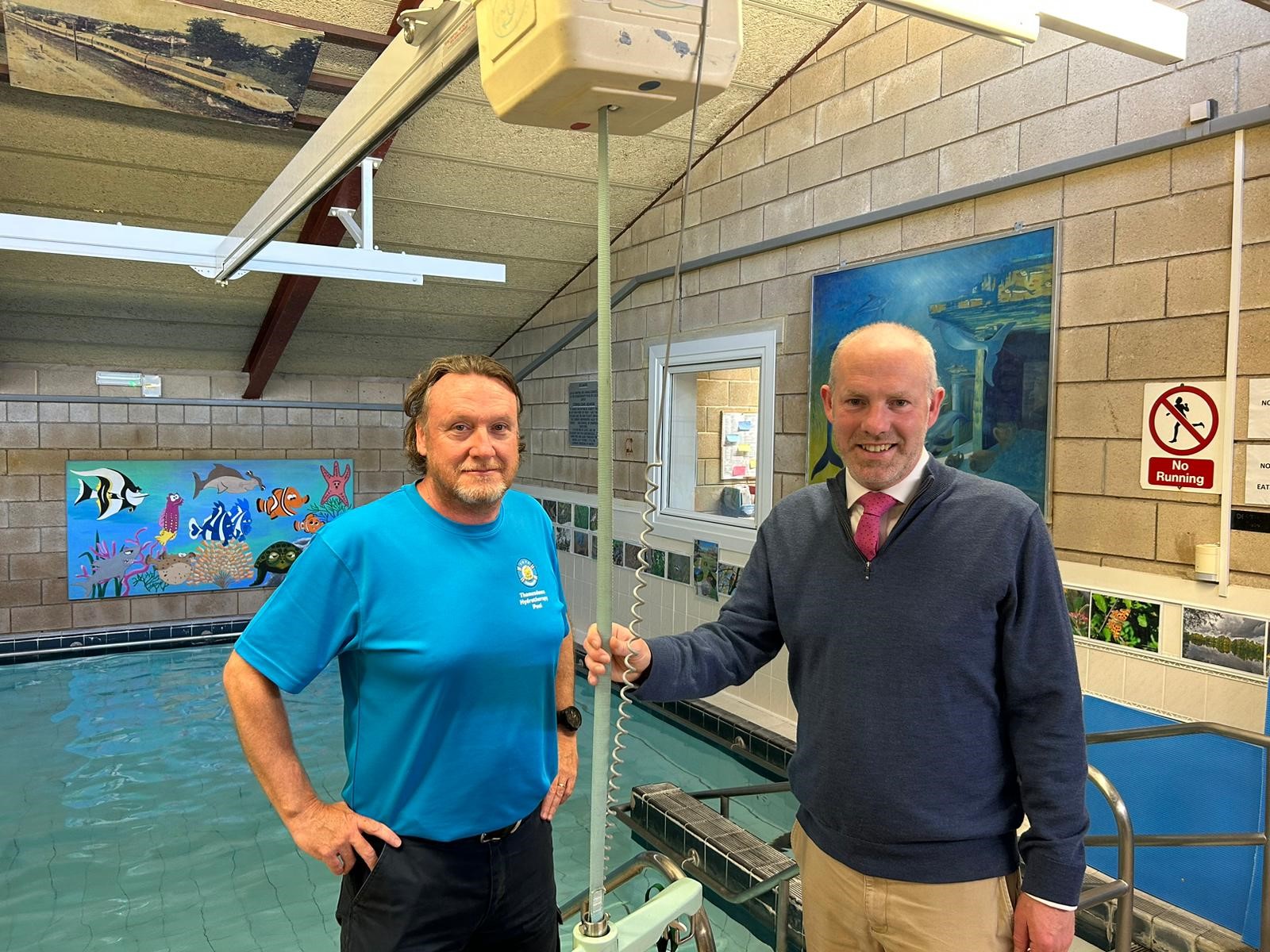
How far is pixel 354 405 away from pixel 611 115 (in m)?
6.51

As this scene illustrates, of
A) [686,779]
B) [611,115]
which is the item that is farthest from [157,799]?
[611,115]

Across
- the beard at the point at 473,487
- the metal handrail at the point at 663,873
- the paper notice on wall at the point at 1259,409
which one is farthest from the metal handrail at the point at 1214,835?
the beard at the point at 473,487

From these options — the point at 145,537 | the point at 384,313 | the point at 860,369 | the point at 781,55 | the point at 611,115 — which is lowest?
the point at 145,537

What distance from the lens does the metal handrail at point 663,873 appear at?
1.45 m

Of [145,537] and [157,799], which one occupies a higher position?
[145,537]

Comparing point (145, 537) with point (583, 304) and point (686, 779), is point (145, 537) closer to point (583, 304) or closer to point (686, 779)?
point (583, 304)

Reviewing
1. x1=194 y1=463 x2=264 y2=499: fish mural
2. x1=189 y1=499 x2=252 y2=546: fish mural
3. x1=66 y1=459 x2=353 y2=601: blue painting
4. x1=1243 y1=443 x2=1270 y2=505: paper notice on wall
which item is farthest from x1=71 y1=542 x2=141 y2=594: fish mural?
x1=1243 y1=443 x2=1270 y2=505: paper notice on wall

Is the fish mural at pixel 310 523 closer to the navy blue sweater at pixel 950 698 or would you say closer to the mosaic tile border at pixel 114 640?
the mosaic tile border at pixel 114 640

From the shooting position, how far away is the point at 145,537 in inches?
248

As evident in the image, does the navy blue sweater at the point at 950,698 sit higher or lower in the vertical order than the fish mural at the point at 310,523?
higher

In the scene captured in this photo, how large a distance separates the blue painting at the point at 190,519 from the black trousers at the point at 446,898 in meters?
5.63

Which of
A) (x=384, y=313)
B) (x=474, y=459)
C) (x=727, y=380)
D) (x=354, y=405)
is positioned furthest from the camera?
(x=354, y=405)

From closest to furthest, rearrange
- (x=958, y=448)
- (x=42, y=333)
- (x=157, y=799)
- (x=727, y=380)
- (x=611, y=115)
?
(x=611, y=115) → (x=958, y=448) → (x=157, y=799) → (x=727, y=380) → (x=42, y=333)

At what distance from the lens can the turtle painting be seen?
675 centimetres
